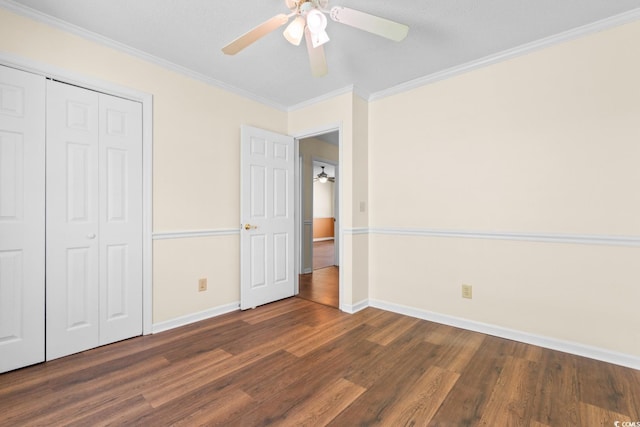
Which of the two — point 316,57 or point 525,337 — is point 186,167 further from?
point 525,337

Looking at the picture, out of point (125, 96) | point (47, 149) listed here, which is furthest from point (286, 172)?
point (47, 149)

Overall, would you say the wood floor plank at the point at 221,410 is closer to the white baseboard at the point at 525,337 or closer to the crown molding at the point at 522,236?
the white baseboard at the point at 525,337

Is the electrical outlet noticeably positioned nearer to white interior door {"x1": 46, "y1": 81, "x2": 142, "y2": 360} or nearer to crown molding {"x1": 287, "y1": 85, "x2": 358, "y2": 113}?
crown molding {"x1": 287, "y1": 85, "x2": 358, "y2": 113}

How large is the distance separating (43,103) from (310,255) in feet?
12.9

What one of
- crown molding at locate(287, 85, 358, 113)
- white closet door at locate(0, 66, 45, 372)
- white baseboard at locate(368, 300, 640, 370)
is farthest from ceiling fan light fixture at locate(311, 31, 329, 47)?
white baseboard at locate(368, 300, 640, 370)

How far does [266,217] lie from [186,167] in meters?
0.99

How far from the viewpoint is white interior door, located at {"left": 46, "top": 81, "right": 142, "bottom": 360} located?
81.7 inches

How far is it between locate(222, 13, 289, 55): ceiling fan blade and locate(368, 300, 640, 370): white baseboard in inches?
105

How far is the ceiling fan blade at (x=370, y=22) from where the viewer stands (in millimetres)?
1592

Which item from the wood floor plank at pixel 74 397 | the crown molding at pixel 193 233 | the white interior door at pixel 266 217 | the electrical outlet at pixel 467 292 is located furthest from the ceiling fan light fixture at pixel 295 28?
the electrical outlet at pixel 467 292

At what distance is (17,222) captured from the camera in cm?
193

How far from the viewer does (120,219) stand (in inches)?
93.1

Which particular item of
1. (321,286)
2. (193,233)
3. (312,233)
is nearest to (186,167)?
(193,233)

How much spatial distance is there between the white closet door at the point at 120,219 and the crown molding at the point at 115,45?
40 centimetres
